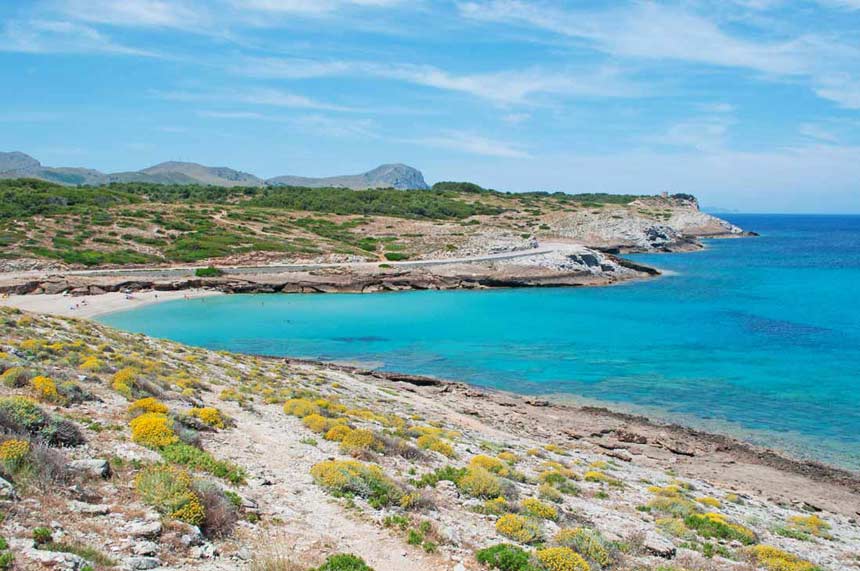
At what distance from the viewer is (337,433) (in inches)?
601

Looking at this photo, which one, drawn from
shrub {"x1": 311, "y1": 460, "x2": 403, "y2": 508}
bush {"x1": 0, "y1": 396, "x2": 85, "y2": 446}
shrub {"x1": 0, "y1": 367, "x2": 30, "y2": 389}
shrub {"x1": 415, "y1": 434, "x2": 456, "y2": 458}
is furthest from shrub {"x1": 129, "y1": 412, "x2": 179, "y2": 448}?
shrub {"x1": 415, "y1": 434, "x2": 456, "y2": 458}

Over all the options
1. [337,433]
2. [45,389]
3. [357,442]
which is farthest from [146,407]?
[357,442]

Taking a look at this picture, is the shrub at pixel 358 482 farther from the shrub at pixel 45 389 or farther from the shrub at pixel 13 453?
the shrub at pixel 45 389

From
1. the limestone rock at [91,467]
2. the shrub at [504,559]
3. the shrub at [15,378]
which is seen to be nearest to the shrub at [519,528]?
the shrub at [504,559]

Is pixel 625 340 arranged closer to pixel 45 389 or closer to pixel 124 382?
pixel 124 382

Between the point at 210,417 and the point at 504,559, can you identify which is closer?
the point at 504,559

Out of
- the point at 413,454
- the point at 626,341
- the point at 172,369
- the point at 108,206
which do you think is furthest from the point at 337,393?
the point at 108,206

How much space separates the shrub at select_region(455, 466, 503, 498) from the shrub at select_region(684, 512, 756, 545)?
443cm

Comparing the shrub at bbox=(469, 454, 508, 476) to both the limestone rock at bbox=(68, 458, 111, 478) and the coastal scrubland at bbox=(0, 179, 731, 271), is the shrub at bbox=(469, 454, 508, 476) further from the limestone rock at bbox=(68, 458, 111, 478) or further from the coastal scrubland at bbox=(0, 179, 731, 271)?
the coastal scrubland at bbox=(0, 179, 731, 271)

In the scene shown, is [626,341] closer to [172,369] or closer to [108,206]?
[172,369]

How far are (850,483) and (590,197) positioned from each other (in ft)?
606

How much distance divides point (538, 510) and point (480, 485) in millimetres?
1379

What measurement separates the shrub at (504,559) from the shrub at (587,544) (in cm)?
123

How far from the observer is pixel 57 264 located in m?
63.8
